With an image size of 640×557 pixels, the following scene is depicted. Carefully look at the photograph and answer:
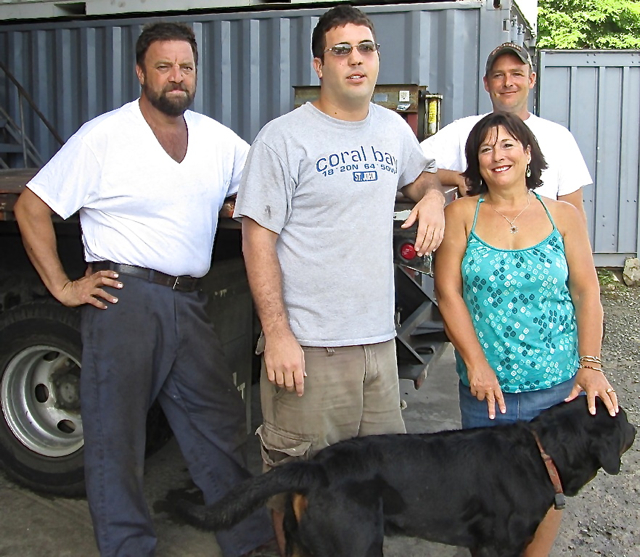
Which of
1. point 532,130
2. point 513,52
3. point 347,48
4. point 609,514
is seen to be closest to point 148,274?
point 347,48

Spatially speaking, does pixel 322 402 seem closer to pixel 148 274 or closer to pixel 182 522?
pixel 148 274

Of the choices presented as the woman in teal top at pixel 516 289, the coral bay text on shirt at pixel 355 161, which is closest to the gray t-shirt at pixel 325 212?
the coral bay text on shirt at pixel 355 161

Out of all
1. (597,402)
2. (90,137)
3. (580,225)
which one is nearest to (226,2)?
(90,137)

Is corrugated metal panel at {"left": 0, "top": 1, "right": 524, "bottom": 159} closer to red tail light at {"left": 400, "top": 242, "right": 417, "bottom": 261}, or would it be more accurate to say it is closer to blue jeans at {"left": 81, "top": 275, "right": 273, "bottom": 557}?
Answer: red tail light at {"left": 400, "top": 242, "right": 417, "bottom": 261}

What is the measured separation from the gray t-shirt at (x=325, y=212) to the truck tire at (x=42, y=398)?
58.8 inches

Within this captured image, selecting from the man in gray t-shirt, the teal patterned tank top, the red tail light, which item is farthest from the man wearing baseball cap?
the man in gray t-shirt

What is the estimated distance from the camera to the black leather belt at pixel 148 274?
276cm

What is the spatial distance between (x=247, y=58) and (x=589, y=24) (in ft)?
36.9

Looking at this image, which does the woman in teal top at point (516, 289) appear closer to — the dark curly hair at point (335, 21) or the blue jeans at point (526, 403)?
the blue jeans at point (526, 403)

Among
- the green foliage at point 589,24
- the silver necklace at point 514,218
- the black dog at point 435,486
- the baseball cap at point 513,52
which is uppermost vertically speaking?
the green foliage at point 589,24

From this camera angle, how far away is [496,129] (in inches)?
99.8

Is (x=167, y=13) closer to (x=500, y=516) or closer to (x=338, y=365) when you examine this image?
(x=338, y=365)

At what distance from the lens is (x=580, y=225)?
2584 millimetres

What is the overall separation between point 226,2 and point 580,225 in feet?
15.2
